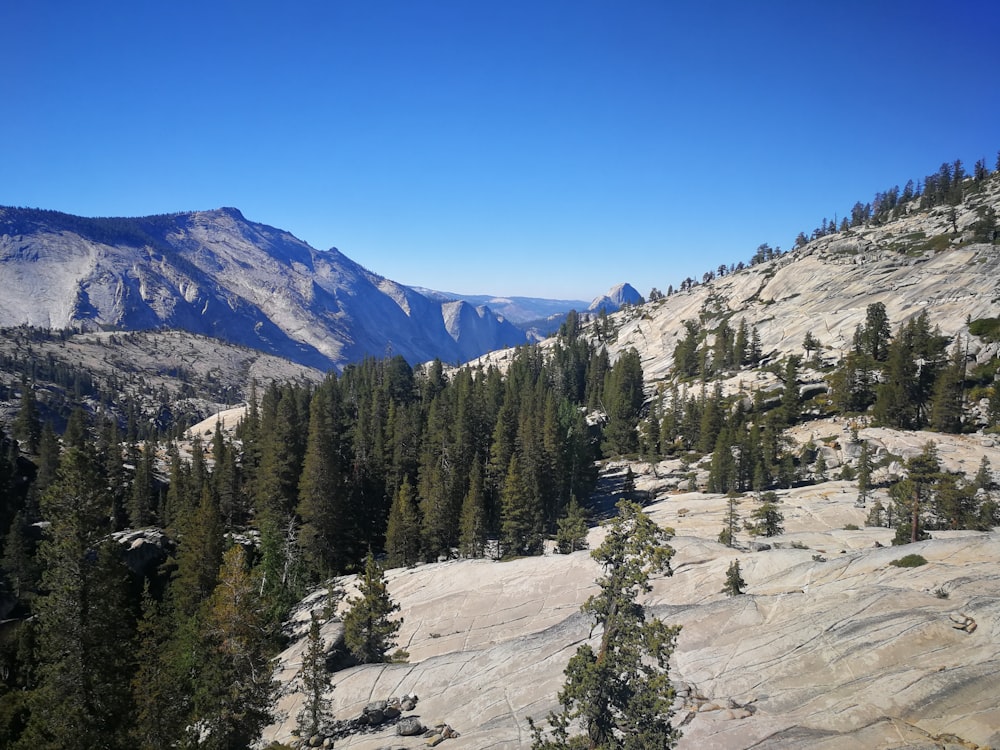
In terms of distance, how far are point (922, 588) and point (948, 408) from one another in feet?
259

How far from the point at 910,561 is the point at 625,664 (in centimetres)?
2048

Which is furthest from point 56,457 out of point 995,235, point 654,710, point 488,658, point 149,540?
point 995,235

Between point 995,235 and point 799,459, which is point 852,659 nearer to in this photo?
point 799,459

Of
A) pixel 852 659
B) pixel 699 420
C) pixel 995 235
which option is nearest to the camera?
pixel 852 659

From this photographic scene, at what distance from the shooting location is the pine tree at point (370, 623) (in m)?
34.4

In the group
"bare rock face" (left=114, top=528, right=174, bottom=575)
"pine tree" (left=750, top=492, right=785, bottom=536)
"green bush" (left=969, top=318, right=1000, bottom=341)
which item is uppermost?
"green bush" (left=969, top=318, right=1000, bottom=341)

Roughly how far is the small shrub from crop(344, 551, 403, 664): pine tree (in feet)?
96.5

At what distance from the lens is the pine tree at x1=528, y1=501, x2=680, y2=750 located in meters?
16.1

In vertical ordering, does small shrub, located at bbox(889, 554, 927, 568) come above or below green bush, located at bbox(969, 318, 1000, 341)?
below

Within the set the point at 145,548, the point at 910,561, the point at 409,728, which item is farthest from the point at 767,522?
the point at 145,548

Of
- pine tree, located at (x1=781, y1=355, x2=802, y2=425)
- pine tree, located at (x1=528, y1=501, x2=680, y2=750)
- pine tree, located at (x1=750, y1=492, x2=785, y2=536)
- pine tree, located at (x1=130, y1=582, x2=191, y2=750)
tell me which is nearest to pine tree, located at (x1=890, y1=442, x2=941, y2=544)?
pine tree, located at (x1=750, y1=492, x2=785, y2=536)

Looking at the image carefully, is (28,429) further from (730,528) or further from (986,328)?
(986,328)

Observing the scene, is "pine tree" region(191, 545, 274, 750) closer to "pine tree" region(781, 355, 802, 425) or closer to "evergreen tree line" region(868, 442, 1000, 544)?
"evergreen tree line" region(868, 442, 1000, 544)

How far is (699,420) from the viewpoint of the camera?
10431 cm
